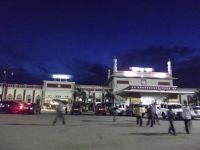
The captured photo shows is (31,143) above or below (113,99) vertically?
below

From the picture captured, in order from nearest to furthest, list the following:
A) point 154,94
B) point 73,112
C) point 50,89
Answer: point 73,112
point 154,94
point 50,89

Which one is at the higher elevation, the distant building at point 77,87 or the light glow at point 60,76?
A: the light glow at point 60,76

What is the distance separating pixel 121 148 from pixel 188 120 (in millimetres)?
7704

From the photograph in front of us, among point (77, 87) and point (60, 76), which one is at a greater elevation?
point (60, 76)

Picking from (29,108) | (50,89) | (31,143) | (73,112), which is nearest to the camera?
(31,143)

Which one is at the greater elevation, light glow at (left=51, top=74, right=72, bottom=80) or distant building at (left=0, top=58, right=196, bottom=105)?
light glow at (left=51, top=74, right=72, bottom=80)

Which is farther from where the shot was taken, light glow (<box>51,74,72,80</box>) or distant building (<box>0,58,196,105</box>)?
light glow (<box>51,74,72,80</box>)

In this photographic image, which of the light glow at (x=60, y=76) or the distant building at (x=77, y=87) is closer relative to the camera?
the distant building at (x=77, y=87)

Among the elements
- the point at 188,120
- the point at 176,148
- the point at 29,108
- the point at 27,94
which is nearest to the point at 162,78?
the point at 27,94

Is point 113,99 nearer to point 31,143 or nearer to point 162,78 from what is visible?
point 162,78

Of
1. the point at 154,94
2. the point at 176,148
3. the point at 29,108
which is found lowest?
the point at 176,148

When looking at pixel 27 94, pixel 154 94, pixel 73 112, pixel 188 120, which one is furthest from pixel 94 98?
pixel 188 120

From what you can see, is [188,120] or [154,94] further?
[154,94]

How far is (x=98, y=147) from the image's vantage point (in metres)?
10.7
